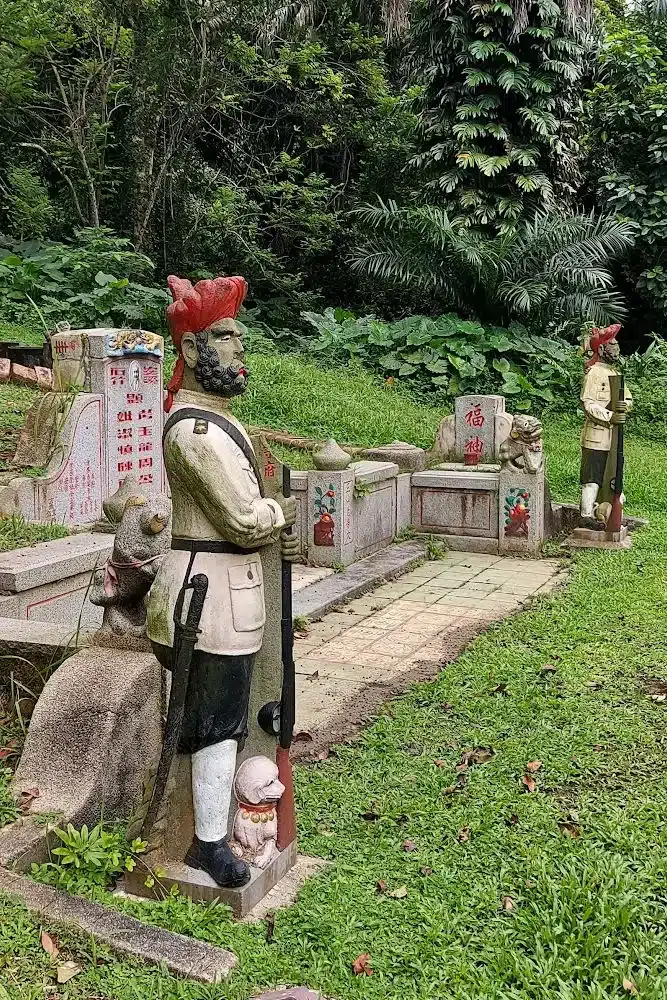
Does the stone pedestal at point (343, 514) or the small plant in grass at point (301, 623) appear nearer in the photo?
the small plant in grass at point (301, 623)

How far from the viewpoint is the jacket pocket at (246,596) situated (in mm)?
3197

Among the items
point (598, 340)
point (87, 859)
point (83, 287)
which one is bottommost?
point (87, 859)

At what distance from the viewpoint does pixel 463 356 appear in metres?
15.6

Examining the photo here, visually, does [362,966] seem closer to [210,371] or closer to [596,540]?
[210,371]

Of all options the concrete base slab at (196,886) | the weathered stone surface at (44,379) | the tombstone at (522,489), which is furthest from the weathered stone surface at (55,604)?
the tombstone at (522,489)

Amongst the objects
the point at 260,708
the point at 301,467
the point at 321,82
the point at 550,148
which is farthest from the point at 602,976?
the point at 321,82

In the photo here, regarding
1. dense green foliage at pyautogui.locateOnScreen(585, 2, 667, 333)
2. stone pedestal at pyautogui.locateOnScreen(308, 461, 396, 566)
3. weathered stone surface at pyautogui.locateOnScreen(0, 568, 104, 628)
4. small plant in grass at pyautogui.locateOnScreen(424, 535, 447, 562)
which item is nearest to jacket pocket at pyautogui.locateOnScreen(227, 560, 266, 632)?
weathered stone surface at pyautogui.locateOnScreen(0, 568, 104, 628)

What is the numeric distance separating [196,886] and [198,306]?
1.92 meters

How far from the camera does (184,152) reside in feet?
55.8

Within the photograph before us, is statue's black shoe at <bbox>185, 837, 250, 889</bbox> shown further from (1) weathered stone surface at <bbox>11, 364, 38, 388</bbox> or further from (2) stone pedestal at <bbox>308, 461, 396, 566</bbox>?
(1) weathered stone surface at <bbox>11, 364, 38, 388</bbox>

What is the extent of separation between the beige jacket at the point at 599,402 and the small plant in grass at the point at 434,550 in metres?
1.75

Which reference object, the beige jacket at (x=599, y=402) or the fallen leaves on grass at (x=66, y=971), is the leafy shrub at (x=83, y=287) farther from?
the fallen leaves on grass at (x=66, y=971)

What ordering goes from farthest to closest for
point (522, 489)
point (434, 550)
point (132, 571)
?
point (434, 550) < point (522, 489) < point (132, 571)

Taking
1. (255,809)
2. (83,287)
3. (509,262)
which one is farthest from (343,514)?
(509,262)
